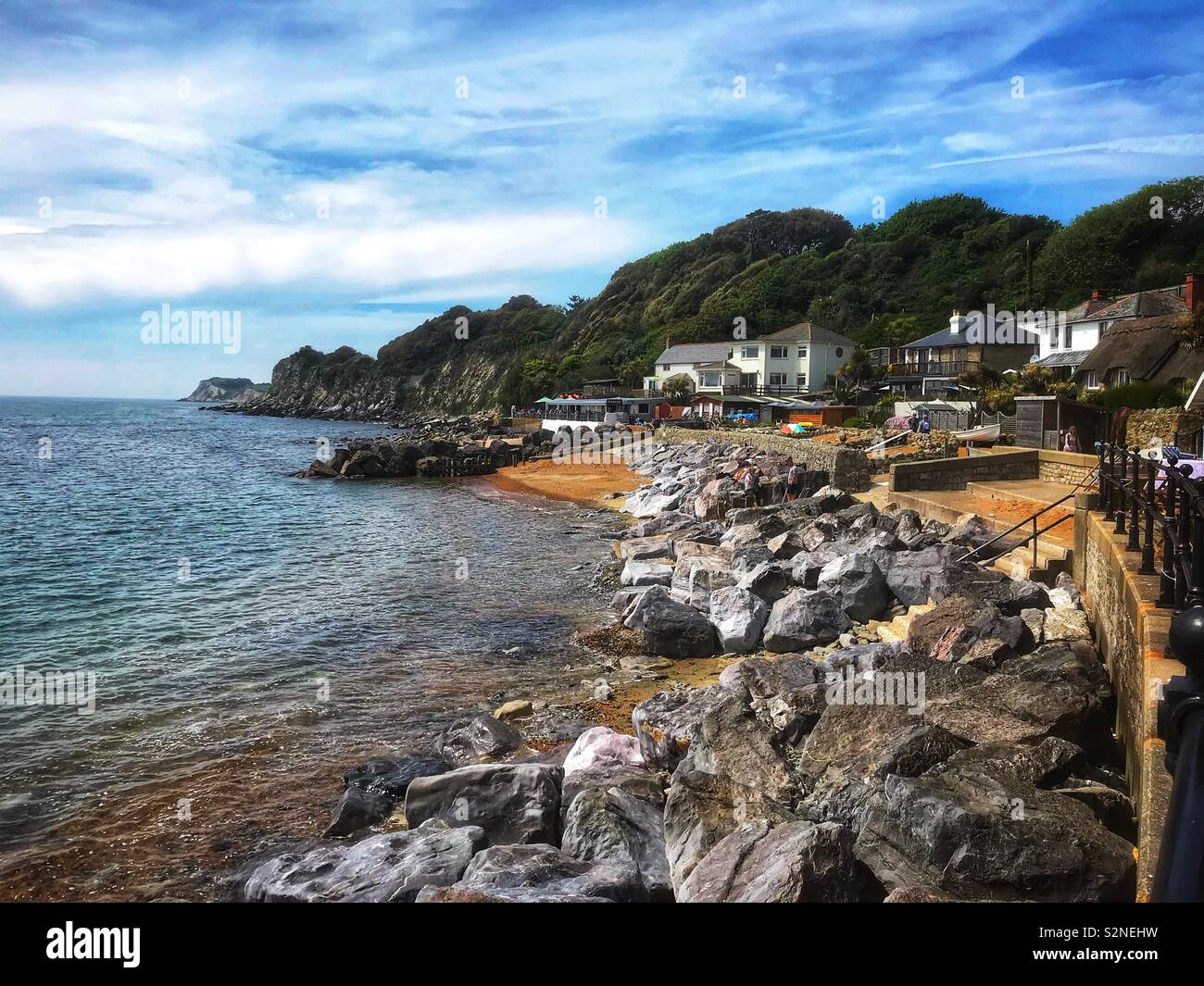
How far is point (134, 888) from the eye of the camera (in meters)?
8.25

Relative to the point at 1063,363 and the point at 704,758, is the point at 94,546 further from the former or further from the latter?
the point at 1063,363

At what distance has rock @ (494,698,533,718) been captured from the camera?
1242 cm

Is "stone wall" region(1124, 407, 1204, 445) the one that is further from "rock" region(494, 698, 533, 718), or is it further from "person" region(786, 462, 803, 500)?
"rock" region(494, 698, 533, 718)

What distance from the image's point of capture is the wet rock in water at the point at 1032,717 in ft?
26.2

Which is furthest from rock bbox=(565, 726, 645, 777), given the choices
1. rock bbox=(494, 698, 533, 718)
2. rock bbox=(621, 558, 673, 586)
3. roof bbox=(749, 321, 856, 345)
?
roof bbox=(749, 321, 856, 345)

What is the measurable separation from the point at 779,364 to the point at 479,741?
7089 centimetres

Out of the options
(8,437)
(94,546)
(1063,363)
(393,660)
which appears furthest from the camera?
(8,437)

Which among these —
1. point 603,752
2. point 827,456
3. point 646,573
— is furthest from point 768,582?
point 827,456

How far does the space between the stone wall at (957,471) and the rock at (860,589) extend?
8.28 m

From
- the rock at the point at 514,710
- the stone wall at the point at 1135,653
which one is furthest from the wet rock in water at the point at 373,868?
the stone wall at the point at 1135,653

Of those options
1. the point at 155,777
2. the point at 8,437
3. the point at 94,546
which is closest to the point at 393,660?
the point at 155,777

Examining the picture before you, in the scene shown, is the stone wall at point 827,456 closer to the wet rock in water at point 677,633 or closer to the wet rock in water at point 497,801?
the wet rock in water at point 677,633

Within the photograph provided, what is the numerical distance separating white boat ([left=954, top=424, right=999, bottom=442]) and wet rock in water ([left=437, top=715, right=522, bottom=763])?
26.0 meters
